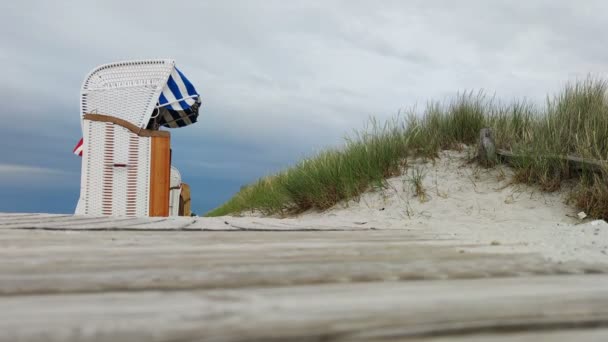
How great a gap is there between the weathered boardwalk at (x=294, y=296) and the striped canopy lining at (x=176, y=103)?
20.4ft

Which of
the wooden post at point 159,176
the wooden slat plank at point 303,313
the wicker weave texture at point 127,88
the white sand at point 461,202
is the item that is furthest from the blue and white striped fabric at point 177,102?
the wooden slat plank at point 303,313

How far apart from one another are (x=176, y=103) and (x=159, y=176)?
1.32 meters

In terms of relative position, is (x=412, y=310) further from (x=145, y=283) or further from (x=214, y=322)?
(x=145, y=283)

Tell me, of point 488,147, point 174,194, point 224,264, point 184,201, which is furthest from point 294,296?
point 184,201

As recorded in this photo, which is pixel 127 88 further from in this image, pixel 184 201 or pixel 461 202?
pixel 461 202

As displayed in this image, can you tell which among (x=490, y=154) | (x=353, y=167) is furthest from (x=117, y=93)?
(x=490, y=154)

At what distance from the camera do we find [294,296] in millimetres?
746

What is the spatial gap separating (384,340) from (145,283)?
464mm

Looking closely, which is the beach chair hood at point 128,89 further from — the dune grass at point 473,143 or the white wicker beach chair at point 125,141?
the dune grass at point 473,143

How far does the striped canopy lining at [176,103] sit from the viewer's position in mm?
7227

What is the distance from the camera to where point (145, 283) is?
0.84m

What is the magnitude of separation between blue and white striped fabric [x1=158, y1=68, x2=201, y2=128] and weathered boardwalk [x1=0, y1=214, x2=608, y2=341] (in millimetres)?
6230

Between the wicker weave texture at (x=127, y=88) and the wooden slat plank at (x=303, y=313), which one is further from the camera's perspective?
the wicker weave texture at (x=127, y=88)

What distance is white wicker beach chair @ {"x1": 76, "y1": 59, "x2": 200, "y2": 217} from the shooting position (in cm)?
654
